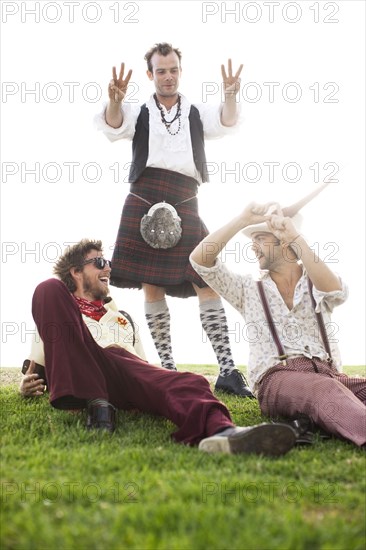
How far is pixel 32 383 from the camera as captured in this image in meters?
4.17

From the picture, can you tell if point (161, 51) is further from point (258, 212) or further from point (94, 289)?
point (94, 289)

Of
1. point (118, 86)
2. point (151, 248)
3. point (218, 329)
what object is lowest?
point (218, 329)

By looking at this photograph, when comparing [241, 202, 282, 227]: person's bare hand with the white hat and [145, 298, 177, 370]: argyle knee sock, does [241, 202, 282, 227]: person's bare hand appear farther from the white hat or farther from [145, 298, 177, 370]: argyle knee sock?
[145, 298, 177, 370]: argyle knee sock

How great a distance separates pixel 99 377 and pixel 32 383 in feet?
2.74

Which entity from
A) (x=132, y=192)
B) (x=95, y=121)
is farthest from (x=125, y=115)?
Answer: (x=132, y=192)

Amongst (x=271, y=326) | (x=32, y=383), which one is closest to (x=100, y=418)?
(x=32, y=383)

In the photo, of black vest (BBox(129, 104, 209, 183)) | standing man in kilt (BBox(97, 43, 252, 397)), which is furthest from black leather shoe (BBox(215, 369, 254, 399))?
black vest (BBox(129, 104, 209, 183))

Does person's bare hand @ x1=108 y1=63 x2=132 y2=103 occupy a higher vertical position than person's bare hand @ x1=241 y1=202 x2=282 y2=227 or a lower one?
higher

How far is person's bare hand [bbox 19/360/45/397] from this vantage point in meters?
4.16

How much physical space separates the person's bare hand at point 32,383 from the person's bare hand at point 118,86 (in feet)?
6.54

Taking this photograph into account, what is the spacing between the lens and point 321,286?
3709 mm

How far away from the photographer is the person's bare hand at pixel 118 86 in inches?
186

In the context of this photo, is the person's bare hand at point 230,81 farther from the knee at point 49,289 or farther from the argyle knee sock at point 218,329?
the knee at point 49,289

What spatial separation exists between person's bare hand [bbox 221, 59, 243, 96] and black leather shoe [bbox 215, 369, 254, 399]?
2066 millimetres
